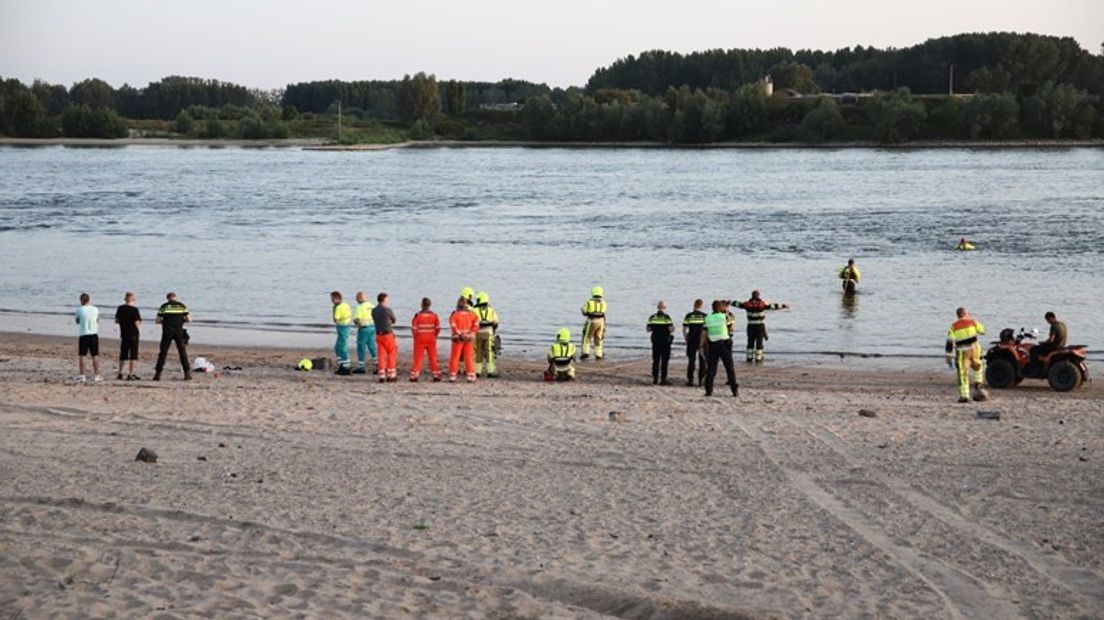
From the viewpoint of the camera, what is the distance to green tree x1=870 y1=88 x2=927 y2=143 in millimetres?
159625

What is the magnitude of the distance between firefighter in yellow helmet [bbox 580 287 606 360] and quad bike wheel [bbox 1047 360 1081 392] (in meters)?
7.33

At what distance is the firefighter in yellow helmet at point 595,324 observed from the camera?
953 inches

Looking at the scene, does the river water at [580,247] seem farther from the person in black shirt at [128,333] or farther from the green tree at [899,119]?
the green tree at [899,119]

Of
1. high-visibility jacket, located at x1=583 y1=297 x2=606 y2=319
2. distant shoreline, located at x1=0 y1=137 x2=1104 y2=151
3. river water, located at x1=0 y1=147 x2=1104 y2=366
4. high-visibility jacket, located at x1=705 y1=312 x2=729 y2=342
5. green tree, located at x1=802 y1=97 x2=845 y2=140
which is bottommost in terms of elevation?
river water, located at x1=0 y1=147 x2=1104 y2=366

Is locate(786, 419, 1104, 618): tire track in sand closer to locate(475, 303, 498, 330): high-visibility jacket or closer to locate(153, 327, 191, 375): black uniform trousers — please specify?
locate(475, 303, 498, 330): high-visibility jacket

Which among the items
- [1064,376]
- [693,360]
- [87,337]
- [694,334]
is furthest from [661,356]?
[87,337]

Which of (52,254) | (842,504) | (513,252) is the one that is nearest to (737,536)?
(842,504)

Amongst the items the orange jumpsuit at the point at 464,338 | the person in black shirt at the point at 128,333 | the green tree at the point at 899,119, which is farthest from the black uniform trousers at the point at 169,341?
the green tree at the point at 899,119

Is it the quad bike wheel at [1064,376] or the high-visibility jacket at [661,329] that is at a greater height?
the high-visibility jacket at [661,329]

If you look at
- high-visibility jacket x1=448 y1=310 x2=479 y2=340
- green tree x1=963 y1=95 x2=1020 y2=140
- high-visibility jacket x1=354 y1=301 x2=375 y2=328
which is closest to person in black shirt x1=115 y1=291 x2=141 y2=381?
high-visibility jacket x1=354 y1=301 x2=375 y2=328

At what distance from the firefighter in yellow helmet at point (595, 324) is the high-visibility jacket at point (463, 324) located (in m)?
3.57

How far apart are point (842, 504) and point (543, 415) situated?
17.8 feet

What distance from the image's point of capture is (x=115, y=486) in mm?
12836

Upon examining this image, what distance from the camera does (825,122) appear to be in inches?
6555
